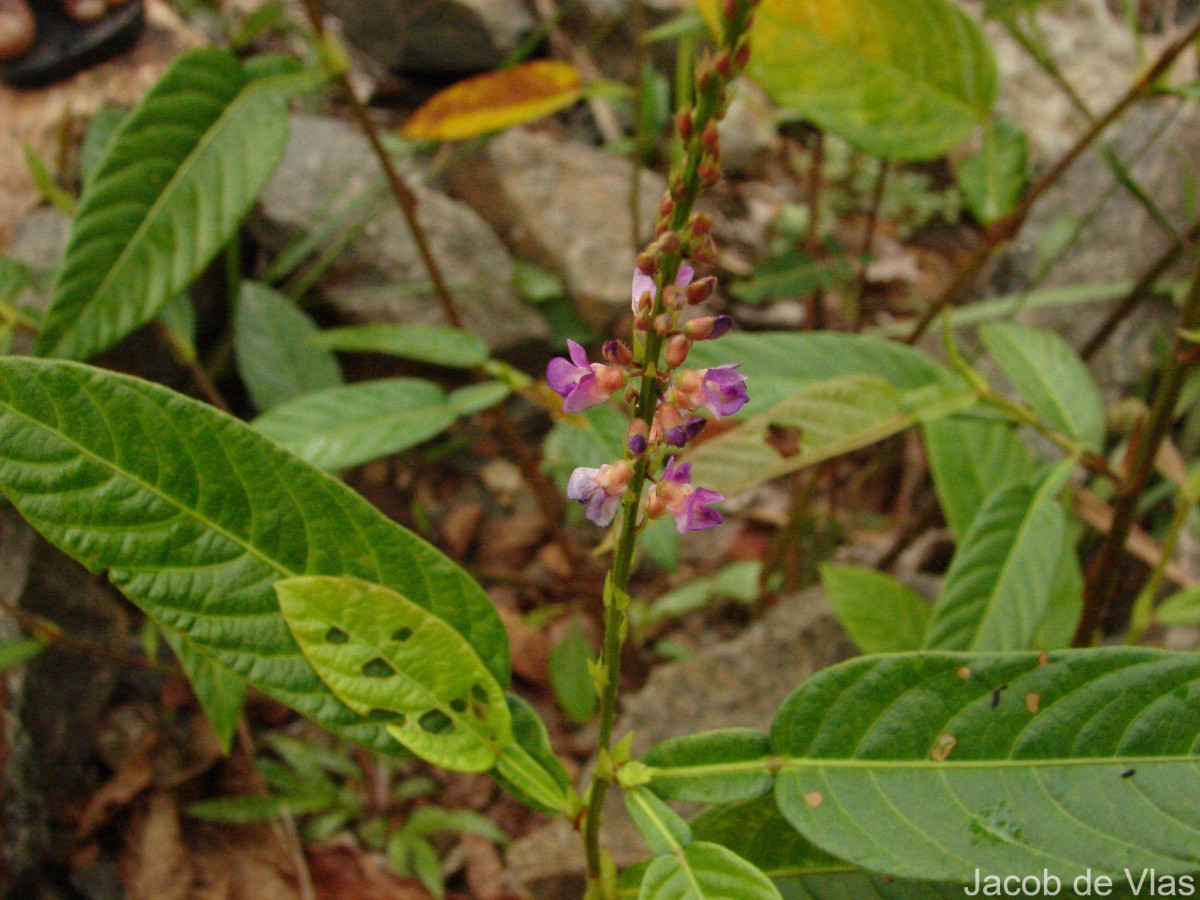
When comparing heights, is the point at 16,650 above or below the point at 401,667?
below

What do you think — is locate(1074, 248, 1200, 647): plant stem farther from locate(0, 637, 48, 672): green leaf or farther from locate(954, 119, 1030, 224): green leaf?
locate(0, 637, 48, 672): green leaf

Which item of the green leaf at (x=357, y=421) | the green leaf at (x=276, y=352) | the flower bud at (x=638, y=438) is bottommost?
the green leaf at (x=276, y=352)

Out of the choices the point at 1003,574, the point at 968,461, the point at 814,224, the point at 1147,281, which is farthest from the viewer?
the point at 814,224

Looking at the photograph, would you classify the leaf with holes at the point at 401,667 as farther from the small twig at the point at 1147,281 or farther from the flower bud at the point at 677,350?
the small twig at the point at 1147,281

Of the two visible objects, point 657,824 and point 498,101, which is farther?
point 498,101

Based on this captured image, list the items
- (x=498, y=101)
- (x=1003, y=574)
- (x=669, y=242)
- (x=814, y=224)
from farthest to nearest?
(x=814, y=224) < (x=498, y=101) < (x=1003, y=574) < (x=669, y=242)

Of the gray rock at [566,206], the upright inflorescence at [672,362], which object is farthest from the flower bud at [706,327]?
the gray rock at [566,206]

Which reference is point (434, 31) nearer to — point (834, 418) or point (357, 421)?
point (357, 421)

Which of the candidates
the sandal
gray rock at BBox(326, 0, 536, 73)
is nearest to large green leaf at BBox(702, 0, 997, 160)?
the sandal

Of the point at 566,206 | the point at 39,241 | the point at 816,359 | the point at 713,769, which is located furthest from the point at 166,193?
the point at 566,206
